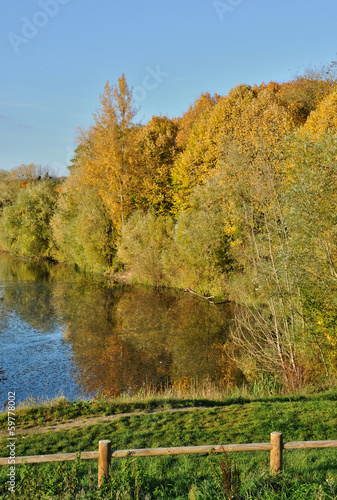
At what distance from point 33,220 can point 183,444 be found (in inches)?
2040

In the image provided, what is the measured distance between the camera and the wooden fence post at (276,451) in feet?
20.3

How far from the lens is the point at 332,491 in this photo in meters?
5.87

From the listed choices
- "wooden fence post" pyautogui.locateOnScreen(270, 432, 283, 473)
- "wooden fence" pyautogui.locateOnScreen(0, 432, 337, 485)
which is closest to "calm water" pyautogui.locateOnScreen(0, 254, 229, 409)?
"wooden fence" pyautogui.locateOnScreen(0, 432, 337, 485)

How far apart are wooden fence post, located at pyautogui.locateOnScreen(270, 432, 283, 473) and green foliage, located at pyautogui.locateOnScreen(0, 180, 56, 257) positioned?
52.9 metres

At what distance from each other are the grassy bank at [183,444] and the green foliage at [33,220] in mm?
47207

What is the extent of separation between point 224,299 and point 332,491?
25.4 metres

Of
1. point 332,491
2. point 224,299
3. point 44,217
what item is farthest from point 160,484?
point 44,217

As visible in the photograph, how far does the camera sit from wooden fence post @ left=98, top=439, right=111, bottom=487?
20.0ft

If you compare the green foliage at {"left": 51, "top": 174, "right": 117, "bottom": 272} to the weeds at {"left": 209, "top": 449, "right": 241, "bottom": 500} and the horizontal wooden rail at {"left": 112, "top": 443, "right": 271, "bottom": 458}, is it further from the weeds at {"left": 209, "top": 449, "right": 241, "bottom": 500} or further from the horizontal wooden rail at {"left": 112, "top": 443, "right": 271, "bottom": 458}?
the weeds at {"left": 209, "top": 449, "right": 241, "bottom": 500}

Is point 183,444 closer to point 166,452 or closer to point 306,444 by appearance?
point 166,452

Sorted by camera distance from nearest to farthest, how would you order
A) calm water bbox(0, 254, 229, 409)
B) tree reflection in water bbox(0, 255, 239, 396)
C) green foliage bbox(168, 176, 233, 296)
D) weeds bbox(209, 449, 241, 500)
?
weeds bbox(209, 449, 241, 500)
calm water bbox(0, 254, 229, 409)
tree reflection in water bbox(0, 255, 239, 396)
green foliage bbox(168, 176, 233, 296)

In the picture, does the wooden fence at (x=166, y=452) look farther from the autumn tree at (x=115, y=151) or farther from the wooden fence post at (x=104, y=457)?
the autumn tree at (x=115, y=151)

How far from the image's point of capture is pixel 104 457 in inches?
242

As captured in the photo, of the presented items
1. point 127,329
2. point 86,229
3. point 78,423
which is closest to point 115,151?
point 86,229
